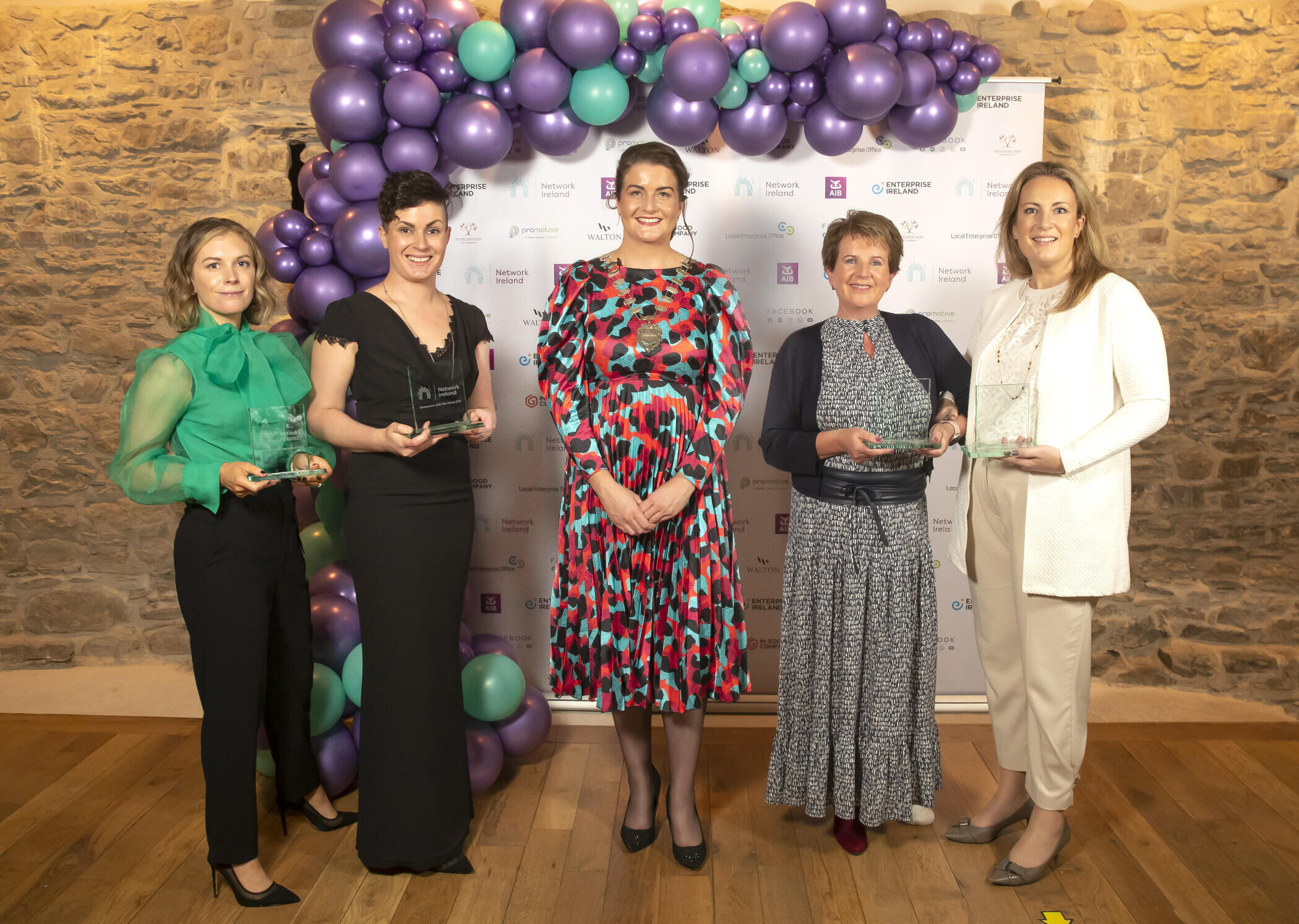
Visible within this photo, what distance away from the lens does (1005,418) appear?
226 cm

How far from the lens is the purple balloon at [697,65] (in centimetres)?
294

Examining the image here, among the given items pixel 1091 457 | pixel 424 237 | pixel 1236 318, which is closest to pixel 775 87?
pixel 424 237

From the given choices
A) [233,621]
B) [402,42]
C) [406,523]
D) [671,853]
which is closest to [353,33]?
[402,42]

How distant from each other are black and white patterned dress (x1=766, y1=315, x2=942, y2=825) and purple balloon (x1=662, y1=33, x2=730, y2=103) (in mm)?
955

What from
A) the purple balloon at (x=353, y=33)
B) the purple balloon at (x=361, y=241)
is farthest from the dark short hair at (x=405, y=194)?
the purple balloon at (x=353, y=33)

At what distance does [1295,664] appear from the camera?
3.90 m

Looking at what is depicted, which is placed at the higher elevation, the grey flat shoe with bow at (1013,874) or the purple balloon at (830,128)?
the purple balloon at (830,128)

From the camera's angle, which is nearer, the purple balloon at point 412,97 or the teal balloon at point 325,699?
the teal balloon at point 325,699

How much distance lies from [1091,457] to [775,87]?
1648 mm

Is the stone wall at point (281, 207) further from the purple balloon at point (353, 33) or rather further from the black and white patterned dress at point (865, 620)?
the black and white patterned dress at point (865, 620)

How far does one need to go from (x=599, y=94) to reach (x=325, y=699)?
83.5 inches

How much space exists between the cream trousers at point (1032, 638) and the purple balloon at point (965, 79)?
1.45m

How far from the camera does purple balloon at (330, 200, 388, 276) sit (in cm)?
306

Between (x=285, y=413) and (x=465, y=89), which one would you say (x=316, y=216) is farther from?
(x=285, y=413)
